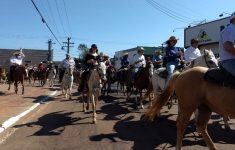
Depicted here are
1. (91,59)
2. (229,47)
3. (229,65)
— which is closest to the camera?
(229,47)

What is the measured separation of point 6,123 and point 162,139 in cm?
492

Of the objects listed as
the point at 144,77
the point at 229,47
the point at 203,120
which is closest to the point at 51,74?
the point at 144,77

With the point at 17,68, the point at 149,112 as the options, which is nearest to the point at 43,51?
the point at 17,68

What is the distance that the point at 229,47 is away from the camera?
24.3 feet

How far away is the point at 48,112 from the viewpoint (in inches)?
602

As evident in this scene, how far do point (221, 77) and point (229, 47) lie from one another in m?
0.56

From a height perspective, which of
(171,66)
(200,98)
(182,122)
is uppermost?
(171,66)

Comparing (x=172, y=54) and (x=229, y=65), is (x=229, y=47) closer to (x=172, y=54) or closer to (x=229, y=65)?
(x=229, y=65)

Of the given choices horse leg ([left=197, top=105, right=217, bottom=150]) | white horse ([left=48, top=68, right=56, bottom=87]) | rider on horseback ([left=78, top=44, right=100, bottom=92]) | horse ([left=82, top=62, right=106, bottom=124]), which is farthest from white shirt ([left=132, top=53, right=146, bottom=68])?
white horse ([left=48, top=68, right=56, bottom=87])

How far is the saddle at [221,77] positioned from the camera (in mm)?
7402

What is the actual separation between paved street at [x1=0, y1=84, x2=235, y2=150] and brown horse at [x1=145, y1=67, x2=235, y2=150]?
0.94 meters

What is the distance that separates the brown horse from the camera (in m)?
7.44

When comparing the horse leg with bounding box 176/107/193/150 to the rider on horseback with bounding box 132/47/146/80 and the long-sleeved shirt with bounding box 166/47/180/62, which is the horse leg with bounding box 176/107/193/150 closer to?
the long-sleeved shirt with bounding box 166/47/180/62

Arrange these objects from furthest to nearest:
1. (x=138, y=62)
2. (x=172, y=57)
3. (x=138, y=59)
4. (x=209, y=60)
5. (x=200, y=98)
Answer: (x=138, y=59)
(x=138, y=62)
(x=172, y=57)
(x=209, y=60)
(x=200, y=98)
